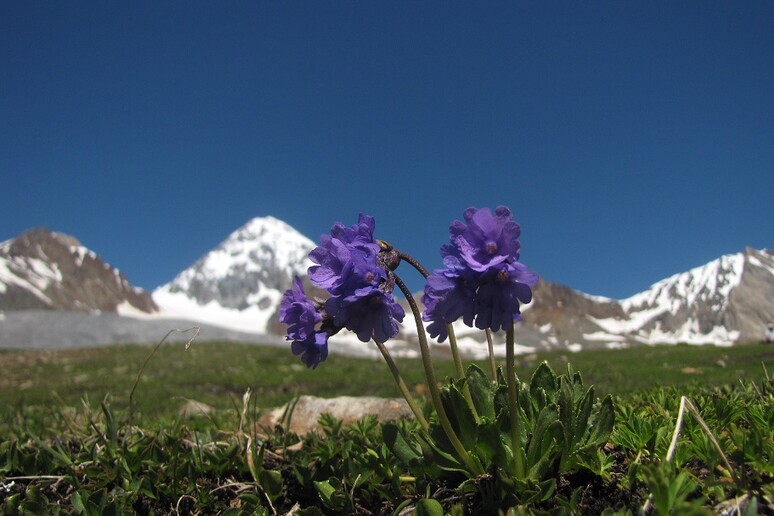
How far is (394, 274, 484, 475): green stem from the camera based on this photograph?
2.25 m

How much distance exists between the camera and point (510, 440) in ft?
8.19

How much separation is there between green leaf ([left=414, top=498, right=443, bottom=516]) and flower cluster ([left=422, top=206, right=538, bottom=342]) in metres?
0.71

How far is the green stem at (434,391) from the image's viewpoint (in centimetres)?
225

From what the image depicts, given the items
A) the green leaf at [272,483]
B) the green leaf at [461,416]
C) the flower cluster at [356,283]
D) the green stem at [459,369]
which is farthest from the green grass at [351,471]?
the flower cluster at [356,283]

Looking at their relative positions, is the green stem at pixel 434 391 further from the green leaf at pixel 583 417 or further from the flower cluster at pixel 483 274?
the green leaf at pixel 583 417

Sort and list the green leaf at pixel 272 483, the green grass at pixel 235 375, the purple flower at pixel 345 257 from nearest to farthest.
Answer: the purple flower at pixel 345 257 < the green leaf at pixel 272 483 < the green grass at pixel 235 375

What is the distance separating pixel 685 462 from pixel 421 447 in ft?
3.58

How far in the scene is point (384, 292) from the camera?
2193 mm

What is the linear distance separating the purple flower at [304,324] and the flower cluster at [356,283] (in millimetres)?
10

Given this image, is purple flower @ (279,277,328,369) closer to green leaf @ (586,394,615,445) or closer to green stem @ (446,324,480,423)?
green stem @ (446,324,480,423)

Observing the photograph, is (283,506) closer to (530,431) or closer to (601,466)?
(530,431)

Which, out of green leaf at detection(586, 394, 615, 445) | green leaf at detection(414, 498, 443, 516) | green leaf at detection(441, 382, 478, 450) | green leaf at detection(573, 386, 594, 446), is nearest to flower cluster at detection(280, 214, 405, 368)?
green leaf at detection(441, 382, 478, 450)

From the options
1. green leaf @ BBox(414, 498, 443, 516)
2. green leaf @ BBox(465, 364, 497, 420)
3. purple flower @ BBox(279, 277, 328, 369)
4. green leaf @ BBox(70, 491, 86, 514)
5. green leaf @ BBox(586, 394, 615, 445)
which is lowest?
green leaf @ BBox(70, 491, 86, 514)

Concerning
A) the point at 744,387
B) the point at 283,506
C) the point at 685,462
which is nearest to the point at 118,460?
the point at 283,506
